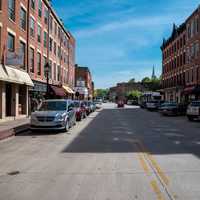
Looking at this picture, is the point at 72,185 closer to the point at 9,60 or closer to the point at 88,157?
the point at 88,157

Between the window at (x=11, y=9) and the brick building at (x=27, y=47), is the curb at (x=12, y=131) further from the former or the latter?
the window at (x=11, y=9)

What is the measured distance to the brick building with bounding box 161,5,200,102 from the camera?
4297cm

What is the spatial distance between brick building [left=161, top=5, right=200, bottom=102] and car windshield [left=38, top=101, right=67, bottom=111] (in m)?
27.3

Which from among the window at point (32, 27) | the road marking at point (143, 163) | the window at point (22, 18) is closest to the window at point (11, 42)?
the window at point (22, 18)

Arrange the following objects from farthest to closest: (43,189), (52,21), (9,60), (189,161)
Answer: (52,21)
(9,60)
(189,161)
(43,189)

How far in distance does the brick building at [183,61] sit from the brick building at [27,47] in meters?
19.8

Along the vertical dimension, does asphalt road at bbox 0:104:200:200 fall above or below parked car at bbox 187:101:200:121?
below

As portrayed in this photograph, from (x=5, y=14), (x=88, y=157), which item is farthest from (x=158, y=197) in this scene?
(x=5, y=14)

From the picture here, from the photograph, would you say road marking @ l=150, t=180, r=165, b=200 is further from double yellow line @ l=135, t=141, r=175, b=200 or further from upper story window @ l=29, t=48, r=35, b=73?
upper story window @ l=29, t=48, r=35, b=73

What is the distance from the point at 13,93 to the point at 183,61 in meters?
35.0

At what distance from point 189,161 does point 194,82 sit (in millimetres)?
37407

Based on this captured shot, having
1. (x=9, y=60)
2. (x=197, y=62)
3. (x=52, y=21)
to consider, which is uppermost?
(x=52, y=21)

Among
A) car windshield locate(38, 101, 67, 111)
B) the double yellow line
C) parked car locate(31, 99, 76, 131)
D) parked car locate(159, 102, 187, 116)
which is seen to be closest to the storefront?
car windshield locate(38, 101, 67, 111)

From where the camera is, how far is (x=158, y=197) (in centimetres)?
534
